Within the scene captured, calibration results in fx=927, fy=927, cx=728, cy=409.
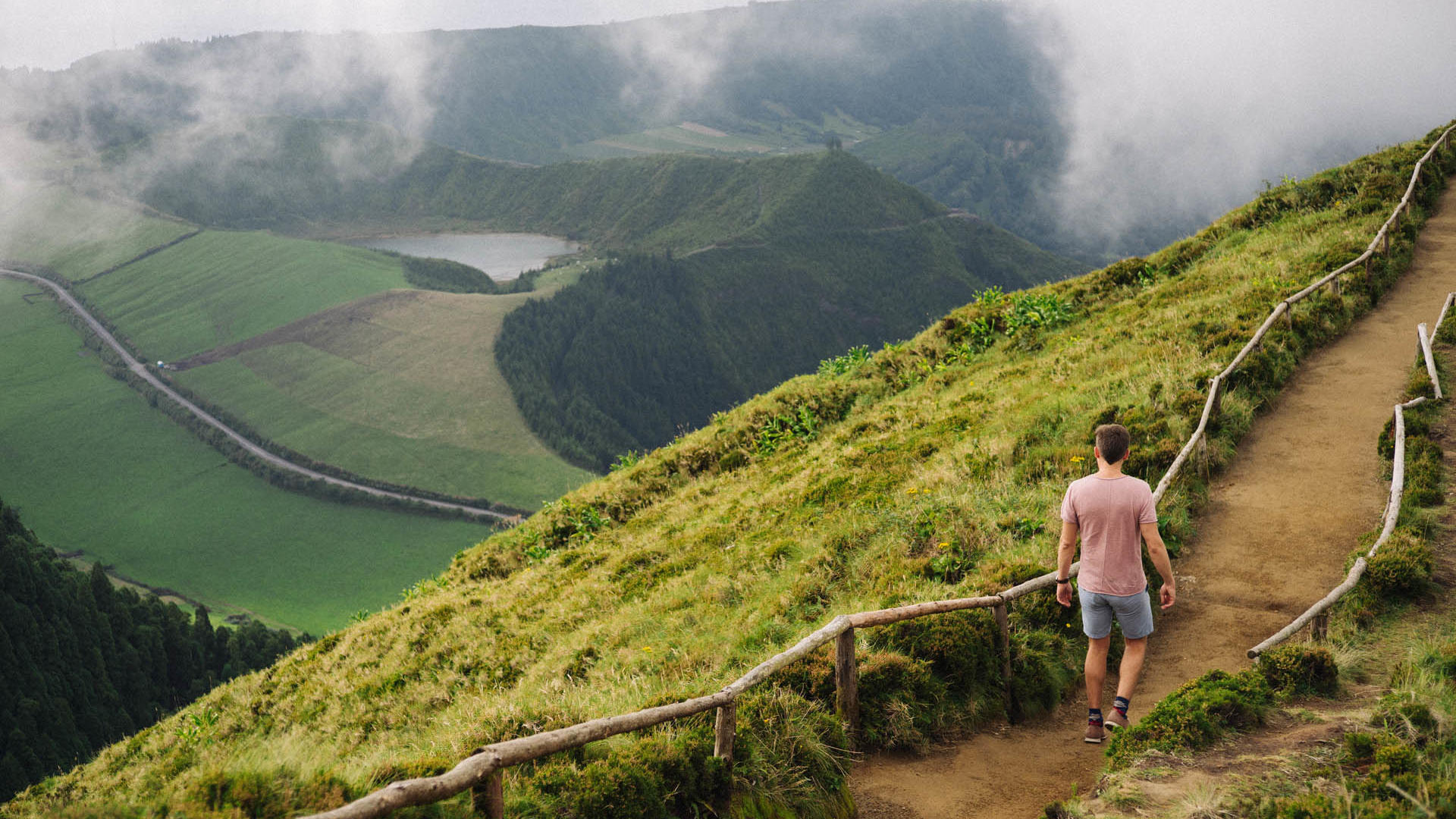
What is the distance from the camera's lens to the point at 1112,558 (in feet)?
25.2

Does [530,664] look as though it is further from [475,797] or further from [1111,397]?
[1111,397]

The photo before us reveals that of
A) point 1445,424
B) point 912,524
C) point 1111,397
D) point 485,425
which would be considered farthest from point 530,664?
point 485,425

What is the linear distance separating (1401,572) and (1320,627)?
1254 millimetres

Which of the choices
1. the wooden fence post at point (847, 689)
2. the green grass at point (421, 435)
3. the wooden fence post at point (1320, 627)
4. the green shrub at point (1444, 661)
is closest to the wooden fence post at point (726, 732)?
the wooden fence post at point (847, 689)

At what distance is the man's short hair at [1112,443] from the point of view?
7496 millimetres

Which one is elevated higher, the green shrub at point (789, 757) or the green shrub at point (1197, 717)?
the green shrub at point (1197, 717)

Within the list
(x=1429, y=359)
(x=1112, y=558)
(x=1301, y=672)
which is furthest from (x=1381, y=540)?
(x=1429, y=359)

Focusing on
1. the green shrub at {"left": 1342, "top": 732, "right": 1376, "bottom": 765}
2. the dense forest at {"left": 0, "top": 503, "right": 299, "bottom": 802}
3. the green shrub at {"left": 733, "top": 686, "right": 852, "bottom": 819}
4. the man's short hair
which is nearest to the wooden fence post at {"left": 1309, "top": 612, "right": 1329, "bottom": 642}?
the green shrub at {"left": 1342, "top": 732, "right": 1376, "bottom": 765}

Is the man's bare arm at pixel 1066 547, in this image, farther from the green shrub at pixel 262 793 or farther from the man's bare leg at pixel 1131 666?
the green shrub at pixel 262 793

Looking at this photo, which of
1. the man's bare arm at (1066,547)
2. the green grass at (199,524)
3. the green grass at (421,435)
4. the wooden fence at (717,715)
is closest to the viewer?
the wooden fence at (717,715)

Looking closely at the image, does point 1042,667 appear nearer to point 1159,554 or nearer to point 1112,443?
point 1159,554

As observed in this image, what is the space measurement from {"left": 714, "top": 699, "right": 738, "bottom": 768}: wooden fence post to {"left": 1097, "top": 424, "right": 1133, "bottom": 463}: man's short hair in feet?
11.9

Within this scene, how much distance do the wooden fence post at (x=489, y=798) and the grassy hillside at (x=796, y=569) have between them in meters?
0.36

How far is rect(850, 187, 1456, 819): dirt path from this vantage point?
7754 millimetres
